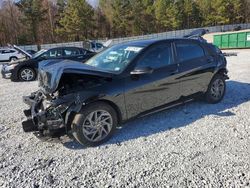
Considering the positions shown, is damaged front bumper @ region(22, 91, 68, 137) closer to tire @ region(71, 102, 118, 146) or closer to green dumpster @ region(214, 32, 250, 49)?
tire @ region(71, 102, 118, 146)

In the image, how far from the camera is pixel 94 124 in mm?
4020

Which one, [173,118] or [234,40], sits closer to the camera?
[173,118]

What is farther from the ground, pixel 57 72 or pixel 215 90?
pixel 57 72

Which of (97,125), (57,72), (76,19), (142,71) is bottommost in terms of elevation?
(97,125)

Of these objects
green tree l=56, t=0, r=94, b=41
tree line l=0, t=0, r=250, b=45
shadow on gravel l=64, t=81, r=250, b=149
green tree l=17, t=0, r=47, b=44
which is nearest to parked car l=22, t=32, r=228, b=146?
shadow on gravel l=64, t=81, r=250, b=149

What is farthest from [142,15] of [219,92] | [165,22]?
[219,92]

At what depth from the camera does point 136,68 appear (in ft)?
14.3

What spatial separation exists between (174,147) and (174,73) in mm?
1547

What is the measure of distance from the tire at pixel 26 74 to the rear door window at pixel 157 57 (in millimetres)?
7167

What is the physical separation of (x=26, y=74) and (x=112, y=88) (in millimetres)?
7413

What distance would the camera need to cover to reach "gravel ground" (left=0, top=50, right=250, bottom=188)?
315 centimetres

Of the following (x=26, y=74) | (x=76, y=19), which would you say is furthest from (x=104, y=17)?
(x=26, y=74)

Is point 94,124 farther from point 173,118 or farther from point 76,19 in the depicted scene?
point 76,19

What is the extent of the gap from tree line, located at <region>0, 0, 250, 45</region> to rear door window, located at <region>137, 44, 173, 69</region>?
144ft
